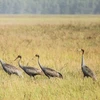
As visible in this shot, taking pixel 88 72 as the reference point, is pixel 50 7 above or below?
above

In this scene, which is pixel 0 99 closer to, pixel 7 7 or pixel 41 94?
pixel 41 94

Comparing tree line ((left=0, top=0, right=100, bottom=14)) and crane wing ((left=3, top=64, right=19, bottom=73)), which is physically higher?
tree line ((left=0, top=0, right=100, bottom=14))

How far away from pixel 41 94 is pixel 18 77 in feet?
8.44

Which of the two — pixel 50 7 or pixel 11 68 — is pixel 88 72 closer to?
pixel 11 68

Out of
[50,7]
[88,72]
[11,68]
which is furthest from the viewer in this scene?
[50,7]

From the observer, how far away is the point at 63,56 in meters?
17.3

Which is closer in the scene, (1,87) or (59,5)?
(1,87)

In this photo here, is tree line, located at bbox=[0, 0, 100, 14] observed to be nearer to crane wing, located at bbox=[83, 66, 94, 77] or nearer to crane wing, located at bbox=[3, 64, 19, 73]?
crane wing, located at bbox=[3, 64, 19, 73]

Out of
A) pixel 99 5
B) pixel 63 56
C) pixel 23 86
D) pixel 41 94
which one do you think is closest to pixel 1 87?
pixel 23 86

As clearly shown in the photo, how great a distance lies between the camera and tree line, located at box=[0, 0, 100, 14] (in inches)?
7018

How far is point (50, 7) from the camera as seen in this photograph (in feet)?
617

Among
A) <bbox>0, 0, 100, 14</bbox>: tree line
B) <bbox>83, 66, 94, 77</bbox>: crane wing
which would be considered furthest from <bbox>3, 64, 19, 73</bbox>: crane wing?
<bbox>0, 0, 100, 14</bbox>: tree line

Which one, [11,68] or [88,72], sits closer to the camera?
[88,72]

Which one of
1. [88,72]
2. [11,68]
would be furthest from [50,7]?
[88,72]
